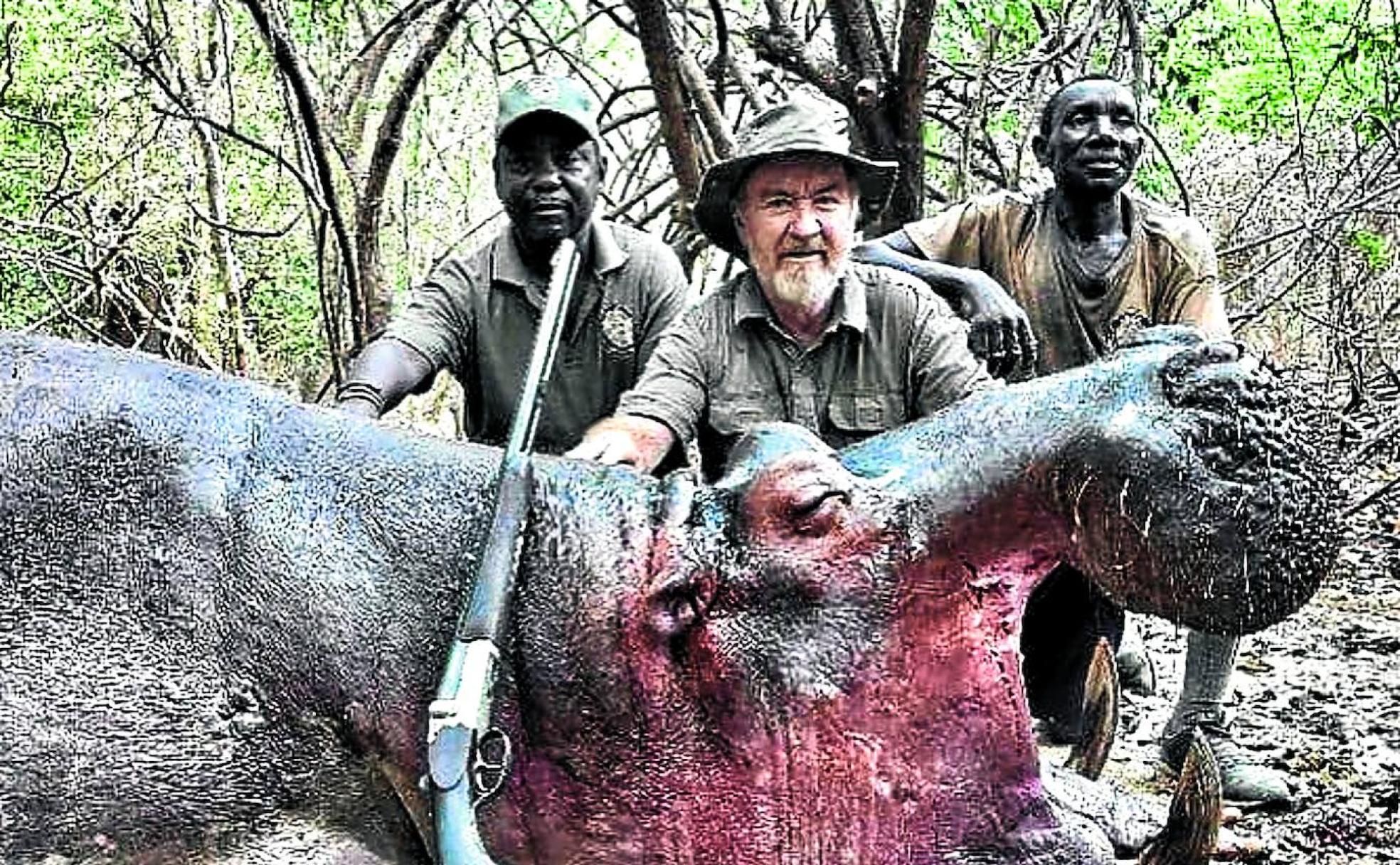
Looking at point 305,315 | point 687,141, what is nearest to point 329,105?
point 687,141

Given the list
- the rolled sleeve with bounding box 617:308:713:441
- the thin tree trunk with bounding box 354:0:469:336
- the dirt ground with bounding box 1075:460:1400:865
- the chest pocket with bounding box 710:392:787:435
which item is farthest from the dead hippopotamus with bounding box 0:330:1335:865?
the thin tree trunk with bounding box 354:0:469:336

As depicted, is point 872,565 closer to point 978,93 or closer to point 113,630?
point 113,630

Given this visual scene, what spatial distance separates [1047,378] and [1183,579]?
0.84 feet

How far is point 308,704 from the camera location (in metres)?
1.87

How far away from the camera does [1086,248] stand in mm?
5430

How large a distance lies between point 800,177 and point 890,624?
Answer: 2439 mm

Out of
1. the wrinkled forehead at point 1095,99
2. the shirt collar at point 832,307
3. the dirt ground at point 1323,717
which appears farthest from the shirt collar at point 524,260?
the dirt ground at point 1323,717

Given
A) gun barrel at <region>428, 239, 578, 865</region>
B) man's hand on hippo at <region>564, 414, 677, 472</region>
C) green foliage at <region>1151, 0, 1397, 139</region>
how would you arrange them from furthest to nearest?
1. green foliage at <region>1151, 0, 1397, 139</region>
2. man's hand on hippo at <region>564, 414, 677, 472</region>
3. gun barrel at <region>428, 239, 578, 865</region>

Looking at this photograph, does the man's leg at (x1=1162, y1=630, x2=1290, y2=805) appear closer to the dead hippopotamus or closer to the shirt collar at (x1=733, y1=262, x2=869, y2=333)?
the shirt collar at (x1=733, y1=262, x2=869, y2=333)

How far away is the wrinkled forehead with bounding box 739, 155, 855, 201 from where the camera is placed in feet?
13.5

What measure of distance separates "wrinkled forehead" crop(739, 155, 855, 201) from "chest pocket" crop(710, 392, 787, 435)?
0.47 meters

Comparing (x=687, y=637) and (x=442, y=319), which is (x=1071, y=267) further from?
(x=687, y=637)

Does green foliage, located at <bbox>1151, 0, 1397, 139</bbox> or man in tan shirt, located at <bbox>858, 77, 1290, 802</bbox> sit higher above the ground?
green foliage, located at <bbox>1151, 0, 1397, 139</bbox>

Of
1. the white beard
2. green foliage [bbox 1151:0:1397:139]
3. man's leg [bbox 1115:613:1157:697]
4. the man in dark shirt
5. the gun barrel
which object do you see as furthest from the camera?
green foliage [bbox 1151:0:1397:139]
